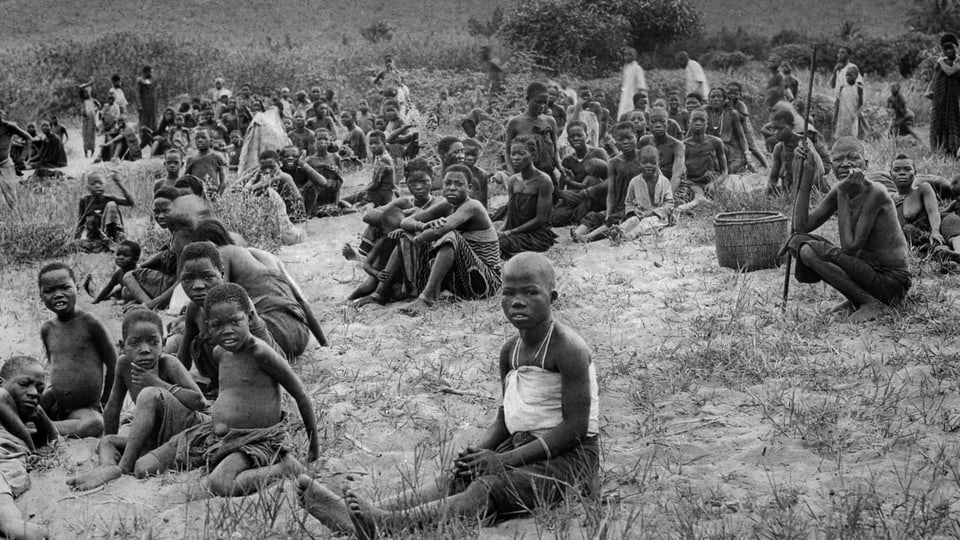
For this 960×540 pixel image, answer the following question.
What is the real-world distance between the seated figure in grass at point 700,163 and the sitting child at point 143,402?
607cm

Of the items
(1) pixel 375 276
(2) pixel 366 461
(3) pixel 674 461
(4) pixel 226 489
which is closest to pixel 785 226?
(1) pixel 375 276

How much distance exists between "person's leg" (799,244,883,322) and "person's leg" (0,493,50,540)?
4303 millimetres

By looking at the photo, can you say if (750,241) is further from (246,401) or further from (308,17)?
(308,17)

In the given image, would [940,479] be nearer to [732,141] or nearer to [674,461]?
[674,461]

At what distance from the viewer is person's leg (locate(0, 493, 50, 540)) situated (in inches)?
131

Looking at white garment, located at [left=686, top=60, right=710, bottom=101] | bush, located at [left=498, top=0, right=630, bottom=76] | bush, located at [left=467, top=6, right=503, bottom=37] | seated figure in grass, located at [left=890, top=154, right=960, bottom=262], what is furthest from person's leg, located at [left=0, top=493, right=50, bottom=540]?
bush, located at [left=467, top=6, right=503, bottom=37]

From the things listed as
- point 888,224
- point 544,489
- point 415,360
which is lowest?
point 415,360

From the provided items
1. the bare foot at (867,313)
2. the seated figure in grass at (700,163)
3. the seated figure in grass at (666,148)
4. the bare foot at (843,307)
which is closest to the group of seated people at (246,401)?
the bare foot at (867,313)

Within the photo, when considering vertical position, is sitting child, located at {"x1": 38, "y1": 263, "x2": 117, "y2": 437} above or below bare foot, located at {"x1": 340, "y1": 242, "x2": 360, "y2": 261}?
above

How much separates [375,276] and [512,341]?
11.7 ft

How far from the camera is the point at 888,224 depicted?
5559 millimetres

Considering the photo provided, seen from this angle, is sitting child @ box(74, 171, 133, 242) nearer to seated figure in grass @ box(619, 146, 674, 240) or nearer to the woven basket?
seated figure in grass @ box(619, 146, 674, 240)

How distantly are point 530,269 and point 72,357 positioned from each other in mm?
2696

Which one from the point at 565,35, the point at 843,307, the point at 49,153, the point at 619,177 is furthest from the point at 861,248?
the point at 565,35
